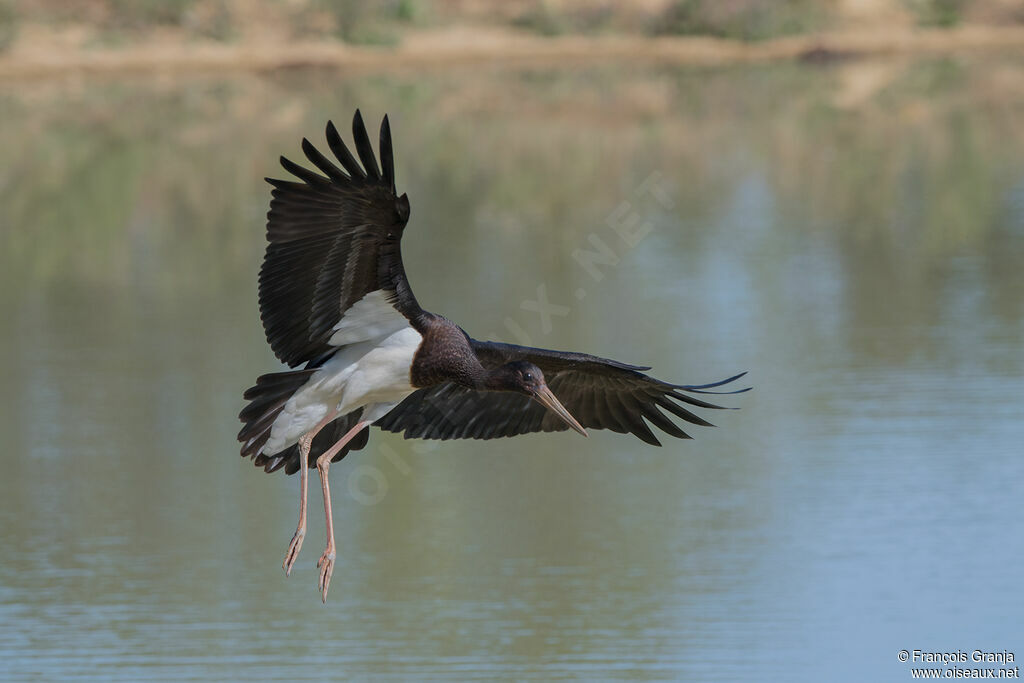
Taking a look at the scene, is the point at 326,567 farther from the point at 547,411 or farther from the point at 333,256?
the point at 547,411

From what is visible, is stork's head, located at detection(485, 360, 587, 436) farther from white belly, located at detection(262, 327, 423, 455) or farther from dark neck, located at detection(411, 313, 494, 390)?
white belly, located at detection(262, 327, 423, 455)

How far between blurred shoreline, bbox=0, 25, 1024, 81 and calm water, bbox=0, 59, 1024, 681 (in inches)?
368

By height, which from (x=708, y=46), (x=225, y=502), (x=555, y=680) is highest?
(x=708, y=46)

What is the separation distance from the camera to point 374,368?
7207mm

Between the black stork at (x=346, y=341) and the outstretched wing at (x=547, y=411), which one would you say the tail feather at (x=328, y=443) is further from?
the outstretched wing at (x=547, y=411)

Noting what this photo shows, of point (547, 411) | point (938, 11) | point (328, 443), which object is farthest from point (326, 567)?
point (938, 11)

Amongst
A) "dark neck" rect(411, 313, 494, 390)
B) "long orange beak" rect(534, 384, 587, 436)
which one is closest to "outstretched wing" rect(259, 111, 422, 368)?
"dark neck" rect(411, 313, 494, 390)

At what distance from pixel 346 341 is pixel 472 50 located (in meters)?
31.3

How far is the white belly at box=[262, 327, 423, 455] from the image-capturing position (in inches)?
284

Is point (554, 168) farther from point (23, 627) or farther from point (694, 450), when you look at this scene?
point (23, 627)

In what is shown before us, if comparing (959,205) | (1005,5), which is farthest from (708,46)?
(959,205)

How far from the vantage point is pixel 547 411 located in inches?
325

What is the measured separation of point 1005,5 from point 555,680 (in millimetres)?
35735

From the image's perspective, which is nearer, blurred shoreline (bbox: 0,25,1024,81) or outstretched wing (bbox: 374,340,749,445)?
outstretched wing (bbox: 374,340,749,445)
